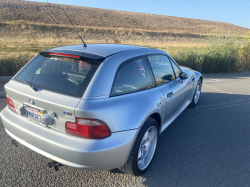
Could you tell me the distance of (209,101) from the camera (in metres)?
5.91

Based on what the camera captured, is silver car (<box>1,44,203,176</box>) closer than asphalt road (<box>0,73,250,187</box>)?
Yes

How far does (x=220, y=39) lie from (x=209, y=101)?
6931mm

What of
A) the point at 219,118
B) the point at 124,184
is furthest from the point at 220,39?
the point at 124,184

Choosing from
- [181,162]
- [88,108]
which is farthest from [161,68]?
[88,108]

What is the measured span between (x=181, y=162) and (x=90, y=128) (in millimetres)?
1715

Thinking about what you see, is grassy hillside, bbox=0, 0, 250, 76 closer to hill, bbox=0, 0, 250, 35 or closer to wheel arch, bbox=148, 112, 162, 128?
hill, bbox=0, 0, 250, 35

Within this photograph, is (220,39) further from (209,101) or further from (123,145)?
(123,145)

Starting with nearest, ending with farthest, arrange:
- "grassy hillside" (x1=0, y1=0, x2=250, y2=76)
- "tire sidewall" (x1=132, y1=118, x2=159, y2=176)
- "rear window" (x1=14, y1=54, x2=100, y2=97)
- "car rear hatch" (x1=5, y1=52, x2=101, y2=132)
→ "car rear hatch" (x1=5, y1=52, x2=101, y2=132) < "rear window" (x1=14, y1=54, x2=100, y2=97) < "tire sidewall" (x1=132, y1=118, x2=159, y2=176) < "grassy hillside" (x1=0, y1=0, x2=250, y2=76)

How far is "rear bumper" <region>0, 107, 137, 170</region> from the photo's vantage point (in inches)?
80.3

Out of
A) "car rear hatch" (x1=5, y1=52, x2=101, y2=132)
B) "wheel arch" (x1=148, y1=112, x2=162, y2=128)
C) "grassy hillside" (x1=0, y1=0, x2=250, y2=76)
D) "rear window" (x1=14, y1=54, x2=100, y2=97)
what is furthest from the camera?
"grassy hillside" (x1=0, y1=0, x2=250, y2=76)

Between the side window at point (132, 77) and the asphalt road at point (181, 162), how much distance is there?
117cm

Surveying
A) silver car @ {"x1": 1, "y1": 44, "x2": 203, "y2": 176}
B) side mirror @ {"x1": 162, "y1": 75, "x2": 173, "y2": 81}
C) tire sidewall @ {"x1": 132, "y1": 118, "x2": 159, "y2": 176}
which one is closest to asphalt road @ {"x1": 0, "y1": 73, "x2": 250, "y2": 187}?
tire sidewall @ {"x1": 132, "y1": 118, "x2": 159, "y2": 176}

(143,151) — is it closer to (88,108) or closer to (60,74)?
(88,108)

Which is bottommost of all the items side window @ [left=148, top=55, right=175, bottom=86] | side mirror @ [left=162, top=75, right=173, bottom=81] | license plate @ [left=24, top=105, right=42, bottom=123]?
license plate @ [left=24, top=105, right=42, bottom=123]
